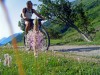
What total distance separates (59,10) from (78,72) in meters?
50.9

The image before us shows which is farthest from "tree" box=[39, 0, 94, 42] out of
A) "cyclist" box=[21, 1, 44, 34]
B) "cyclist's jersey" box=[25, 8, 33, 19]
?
"cyclist's jersey" box=[25, 8, 33, 19]

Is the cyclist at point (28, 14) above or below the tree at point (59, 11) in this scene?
below

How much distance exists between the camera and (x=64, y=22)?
58.9 metres

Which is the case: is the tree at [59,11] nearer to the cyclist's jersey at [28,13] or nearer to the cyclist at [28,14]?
the cyclist at [28,14]

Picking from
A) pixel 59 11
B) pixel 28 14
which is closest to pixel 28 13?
pixel 28 14

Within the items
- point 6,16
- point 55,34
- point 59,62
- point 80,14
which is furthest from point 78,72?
point 55,34

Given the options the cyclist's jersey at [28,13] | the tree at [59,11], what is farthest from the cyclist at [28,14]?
the tree at [59,11]

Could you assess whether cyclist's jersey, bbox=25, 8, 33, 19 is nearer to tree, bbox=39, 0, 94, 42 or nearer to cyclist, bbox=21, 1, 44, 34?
cyclist, bbox=21, 1, 44, 34

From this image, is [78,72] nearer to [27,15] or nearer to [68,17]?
[27,15]

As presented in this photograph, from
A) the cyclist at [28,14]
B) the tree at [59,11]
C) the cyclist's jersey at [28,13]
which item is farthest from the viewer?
the tree at [59,11]

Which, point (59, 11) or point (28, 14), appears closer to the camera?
point (28, 14)

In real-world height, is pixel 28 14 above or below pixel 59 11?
below

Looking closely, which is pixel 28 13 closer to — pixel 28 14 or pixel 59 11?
pixel 28 14

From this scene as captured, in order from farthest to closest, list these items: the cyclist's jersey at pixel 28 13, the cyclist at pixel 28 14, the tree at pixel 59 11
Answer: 1. the tree at pixel 59 11
2. the cyclist's jersey at pixel 28 13
3. the cyclist at pixel 28 14
